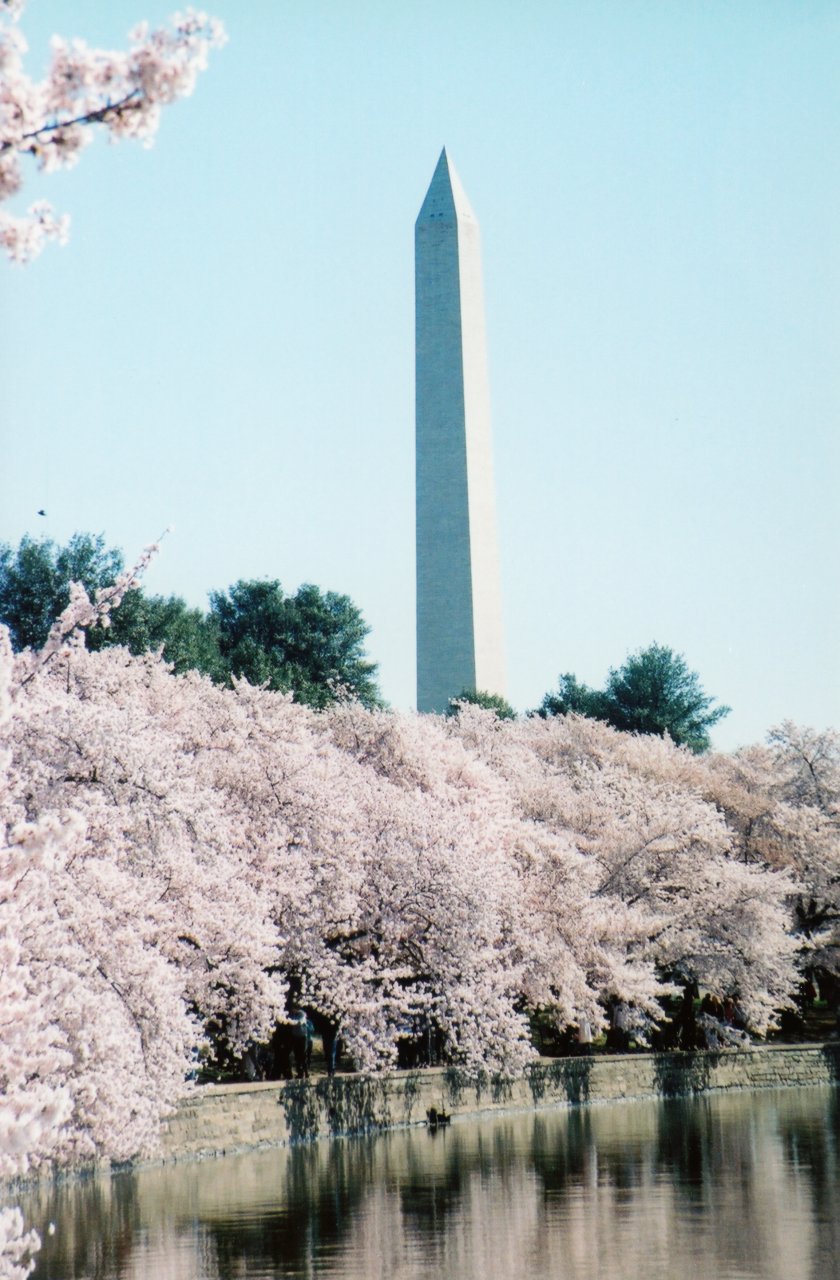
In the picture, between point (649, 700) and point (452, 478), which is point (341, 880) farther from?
point (649, 700)

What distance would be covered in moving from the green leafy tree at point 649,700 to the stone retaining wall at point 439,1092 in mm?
39420

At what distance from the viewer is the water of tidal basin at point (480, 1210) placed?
1986cm

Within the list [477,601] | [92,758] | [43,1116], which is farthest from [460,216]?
[43,1116]

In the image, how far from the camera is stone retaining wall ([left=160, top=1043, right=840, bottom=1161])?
3111 cm

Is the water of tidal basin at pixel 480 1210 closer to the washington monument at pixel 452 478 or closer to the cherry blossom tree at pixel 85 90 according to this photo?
the cherry blossom tree at pixel 85 90

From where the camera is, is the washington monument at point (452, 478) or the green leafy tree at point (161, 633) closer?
the green leafy tree at point (161, 633)

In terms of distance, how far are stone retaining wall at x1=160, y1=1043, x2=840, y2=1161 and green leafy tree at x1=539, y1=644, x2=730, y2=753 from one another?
1552 inches

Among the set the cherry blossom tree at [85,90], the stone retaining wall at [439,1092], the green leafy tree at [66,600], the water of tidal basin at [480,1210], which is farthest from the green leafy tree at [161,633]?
the cherry blossom tree at [85,90]

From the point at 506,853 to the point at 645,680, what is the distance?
44714 millimetres

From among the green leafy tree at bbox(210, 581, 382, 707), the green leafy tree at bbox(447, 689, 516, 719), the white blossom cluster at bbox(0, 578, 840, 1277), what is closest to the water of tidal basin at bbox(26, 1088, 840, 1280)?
the white blossom cluster at bbox(0, 578, 840, 1277)

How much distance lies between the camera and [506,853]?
43.8 metres

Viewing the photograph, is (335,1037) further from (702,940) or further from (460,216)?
(460,216)

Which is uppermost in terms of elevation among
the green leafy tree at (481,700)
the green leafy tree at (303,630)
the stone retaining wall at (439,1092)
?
the green leafy tree at (303,630)

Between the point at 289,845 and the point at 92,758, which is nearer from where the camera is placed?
the point at 92,758
